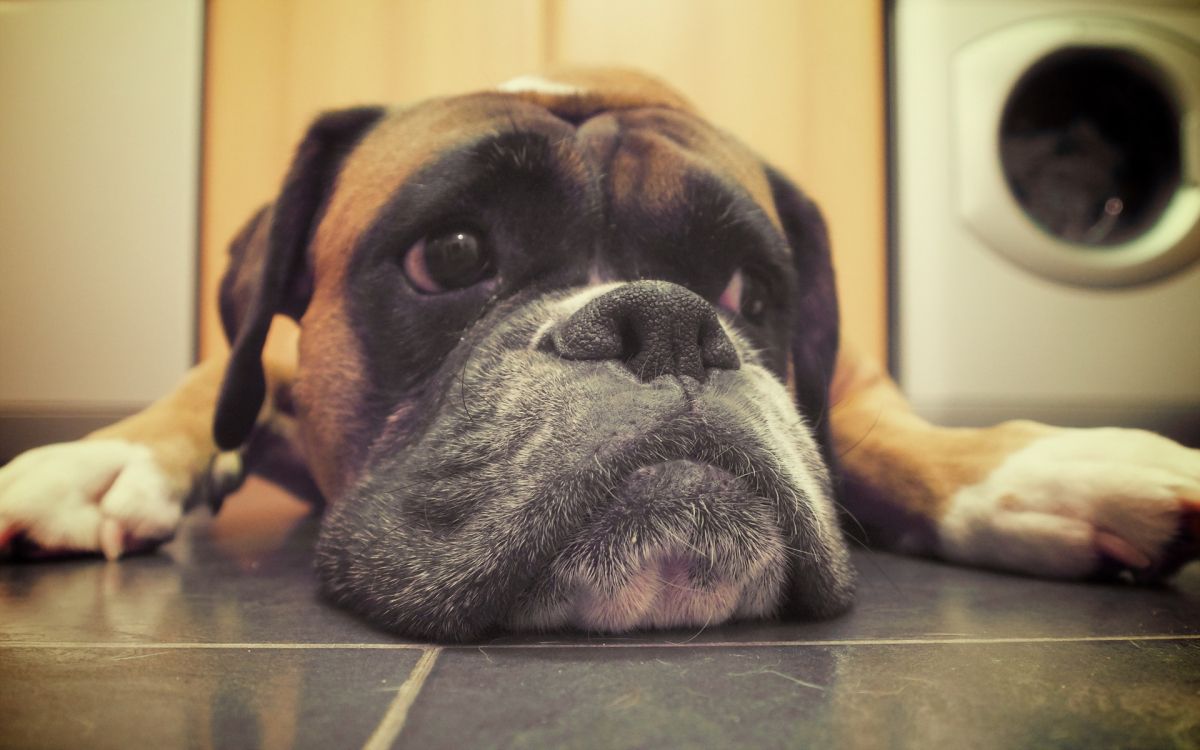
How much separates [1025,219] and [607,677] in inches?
82.4

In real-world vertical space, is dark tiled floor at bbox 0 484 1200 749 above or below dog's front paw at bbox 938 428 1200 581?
below

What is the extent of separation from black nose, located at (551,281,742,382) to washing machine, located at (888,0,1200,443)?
1644 millimetres

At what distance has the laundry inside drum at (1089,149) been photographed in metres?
2.28

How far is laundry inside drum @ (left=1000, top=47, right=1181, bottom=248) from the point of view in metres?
2.28

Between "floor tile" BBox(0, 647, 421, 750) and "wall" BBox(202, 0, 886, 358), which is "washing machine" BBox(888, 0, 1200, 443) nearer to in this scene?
"wall" BBox(202, 0, 886, 358)

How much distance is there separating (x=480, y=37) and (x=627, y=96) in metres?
0.56

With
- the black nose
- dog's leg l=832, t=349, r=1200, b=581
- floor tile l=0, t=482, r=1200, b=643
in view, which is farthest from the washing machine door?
the black nose

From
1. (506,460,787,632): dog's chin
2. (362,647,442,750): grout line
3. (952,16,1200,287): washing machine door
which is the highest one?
(952,16,1200,287): washing machine door

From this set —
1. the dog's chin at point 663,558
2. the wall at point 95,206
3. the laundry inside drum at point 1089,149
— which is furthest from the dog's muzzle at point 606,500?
the laundry inside drum at point 1089,149

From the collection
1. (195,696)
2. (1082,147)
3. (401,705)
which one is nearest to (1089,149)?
(1082,147)

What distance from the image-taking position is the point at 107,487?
123 cm

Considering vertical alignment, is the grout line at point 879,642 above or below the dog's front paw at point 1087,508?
below

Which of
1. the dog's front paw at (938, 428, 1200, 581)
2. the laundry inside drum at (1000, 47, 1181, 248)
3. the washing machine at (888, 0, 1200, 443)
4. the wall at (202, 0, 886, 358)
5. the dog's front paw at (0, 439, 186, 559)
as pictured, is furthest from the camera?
the laundry inside drum at (1000, 47, 1181, 248)

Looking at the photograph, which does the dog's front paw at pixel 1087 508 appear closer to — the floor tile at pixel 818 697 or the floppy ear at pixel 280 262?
the floor tile at pixel 818 697
